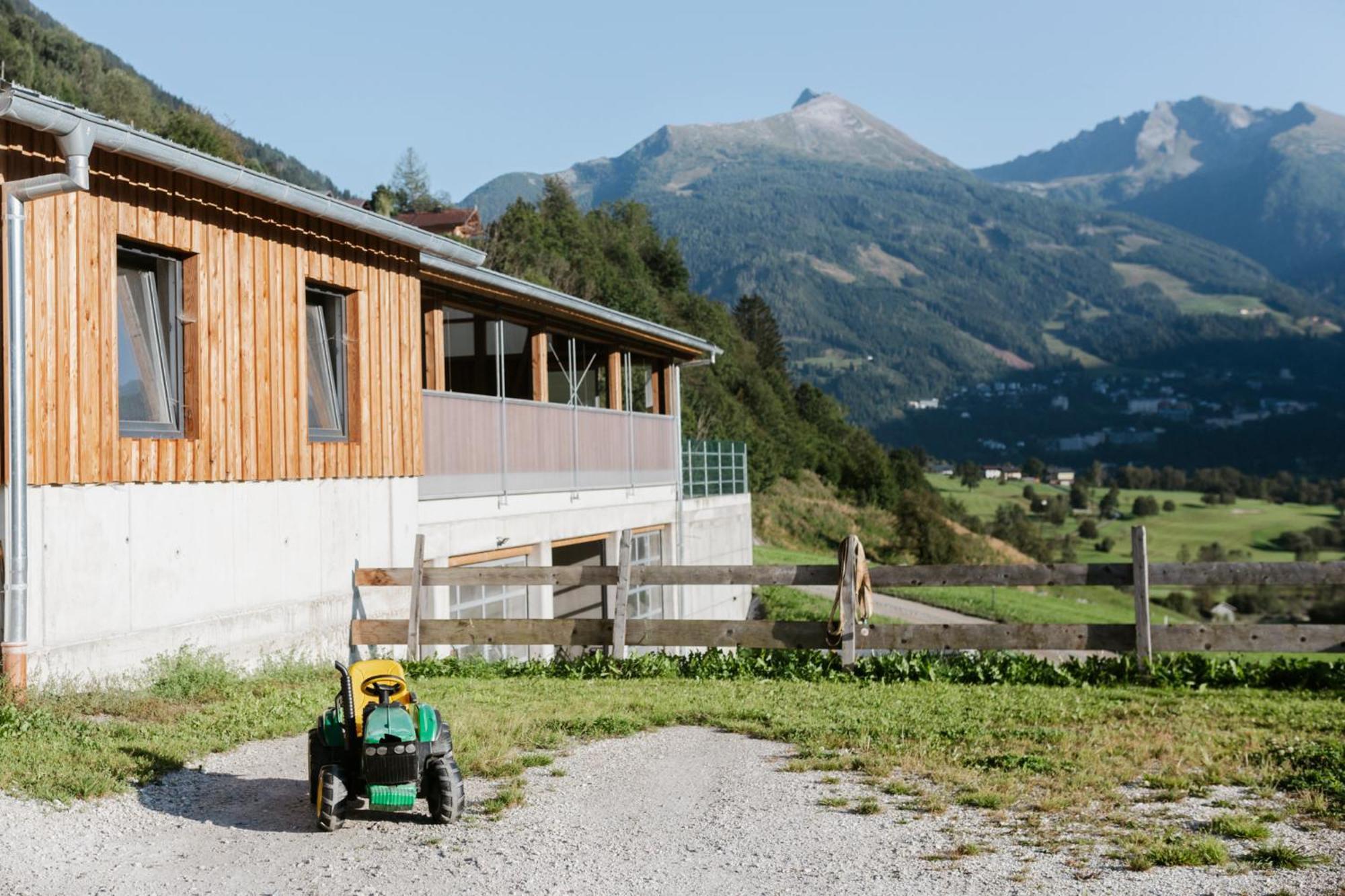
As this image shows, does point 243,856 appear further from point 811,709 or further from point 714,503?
point 714,503

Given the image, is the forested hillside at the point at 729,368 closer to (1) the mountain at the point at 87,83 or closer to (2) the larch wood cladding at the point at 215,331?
(1) the mountain at the point at 87,83

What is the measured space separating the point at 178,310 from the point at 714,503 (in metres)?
16.4

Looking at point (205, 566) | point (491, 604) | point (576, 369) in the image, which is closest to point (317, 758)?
point (205, 566)

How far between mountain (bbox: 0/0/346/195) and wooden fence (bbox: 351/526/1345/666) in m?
30.6

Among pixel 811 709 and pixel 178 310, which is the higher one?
pixel 178 310

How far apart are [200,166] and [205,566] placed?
11.3ft

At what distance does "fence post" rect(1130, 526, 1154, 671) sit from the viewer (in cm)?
1164

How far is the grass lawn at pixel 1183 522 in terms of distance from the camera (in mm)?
135125

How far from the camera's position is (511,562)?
1788 centimetres

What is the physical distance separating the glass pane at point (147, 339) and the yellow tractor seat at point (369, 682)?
479cm

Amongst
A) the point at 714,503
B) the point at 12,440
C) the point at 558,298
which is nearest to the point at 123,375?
the point at 12,440

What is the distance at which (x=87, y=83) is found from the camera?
2206 inches

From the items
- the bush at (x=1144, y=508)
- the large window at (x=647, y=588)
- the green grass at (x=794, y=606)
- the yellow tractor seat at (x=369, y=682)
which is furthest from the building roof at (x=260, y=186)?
the bush at (x=1144, y=508)

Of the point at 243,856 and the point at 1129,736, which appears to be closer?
the point at 243,856
